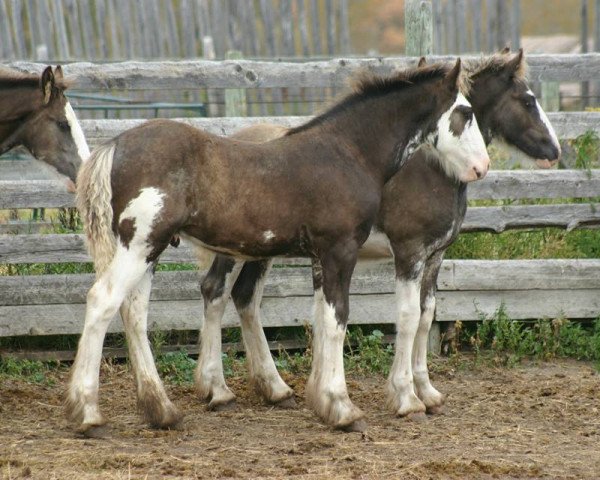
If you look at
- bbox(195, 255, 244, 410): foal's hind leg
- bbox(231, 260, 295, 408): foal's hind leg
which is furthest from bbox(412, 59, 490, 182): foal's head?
bbox(195, 255, 244, 410): foal's hind leg

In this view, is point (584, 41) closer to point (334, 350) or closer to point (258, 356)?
point (258, 356)

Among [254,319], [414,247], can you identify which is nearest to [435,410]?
[414,247]

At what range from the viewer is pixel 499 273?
26.6 ft

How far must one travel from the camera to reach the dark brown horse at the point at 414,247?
6578 millimetres

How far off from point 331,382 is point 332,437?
0.36m

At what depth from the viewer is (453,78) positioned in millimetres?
6301

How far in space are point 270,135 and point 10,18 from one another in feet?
25.3

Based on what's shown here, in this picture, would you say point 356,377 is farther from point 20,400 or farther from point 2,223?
point 2,223

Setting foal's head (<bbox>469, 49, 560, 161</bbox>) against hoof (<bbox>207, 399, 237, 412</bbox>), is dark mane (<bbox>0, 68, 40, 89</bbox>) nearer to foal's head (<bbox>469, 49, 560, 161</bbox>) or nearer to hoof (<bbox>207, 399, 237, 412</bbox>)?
hoof (<bbox>207, 399, 237, 412</bbox>)

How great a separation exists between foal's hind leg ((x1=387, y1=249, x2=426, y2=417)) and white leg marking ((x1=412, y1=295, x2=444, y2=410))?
0.14 m

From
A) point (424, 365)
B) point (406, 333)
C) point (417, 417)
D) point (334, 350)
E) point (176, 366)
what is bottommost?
point (176, 366)

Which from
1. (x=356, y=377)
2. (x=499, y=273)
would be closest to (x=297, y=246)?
(x=356, y=377)

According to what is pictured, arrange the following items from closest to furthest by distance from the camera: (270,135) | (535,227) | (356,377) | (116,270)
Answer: (116,270), (270,135), (356,377), (535,227)

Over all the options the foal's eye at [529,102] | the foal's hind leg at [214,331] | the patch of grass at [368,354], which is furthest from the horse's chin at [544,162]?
the foal's hind leg at [214,331]
